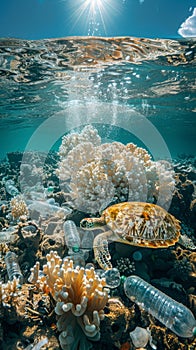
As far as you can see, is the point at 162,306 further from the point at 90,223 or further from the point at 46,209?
the point at 46,209

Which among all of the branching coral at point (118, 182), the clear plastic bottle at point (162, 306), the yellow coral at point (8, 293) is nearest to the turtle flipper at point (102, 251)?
the clear plastic bottle at point (162, 306)

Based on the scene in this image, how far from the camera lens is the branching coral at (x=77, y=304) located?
2695mm

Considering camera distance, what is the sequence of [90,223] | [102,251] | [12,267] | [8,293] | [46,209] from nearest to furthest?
1. [8,293]
2. [102,251]
3. [90,223]
4. [12,267]
5. [46,209]

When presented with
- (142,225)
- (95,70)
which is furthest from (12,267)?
(95,70)

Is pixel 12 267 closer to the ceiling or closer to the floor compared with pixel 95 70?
closer to the floor

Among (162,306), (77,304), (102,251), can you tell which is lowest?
(162,306)

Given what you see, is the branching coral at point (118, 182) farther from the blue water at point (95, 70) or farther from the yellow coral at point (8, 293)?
the blue water at point (95, 70)

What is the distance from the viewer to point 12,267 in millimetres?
4520

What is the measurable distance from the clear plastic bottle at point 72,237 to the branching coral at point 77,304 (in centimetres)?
132

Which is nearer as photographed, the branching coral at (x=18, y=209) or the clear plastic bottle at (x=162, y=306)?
the clear plastic bottle at (x=162, y=306)

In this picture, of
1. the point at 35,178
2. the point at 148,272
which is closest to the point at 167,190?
the point at 148,272

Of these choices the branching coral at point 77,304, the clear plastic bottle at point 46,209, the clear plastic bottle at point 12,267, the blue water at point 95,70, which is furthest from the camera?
the blue water at point 95,70

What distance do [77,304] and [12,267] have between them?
2263 millimetres

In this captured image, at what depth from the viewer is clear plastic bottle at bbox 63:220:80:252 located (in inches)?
176
